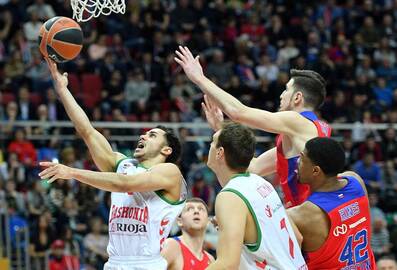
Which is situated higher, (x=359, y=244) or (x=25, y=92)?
(x=25, y=92)

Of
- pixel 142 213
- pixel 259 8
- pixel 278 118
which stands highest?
pixel 259 8

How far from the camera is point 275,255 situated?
6.38 m

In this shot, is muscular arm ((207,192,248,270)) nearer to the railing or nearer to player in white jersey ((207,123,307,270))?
player in white jersey ((207,123,307,270))

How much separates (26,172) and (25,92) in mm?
2020

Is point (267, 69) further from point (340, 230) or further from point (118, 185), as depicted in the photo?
point (340, 230)

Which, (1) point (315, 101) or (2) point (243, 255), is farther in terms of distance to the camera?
(1) point (315, 101)

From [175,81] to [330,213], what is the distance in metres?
12.8

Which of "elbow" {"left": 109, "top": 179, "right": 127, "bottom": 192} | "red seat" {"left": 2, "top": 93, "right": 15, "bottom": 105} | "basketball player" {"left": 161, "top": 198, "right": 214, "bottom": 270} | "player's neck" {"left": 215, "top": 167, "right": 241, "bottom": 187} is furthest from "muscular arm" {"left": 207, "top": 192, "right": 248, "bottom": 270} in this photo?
"red seat" {"left": 2, "top": 93, "right": 15, "bottom": 105}

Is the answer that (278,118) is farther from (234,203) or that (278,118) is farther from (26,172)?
(26,172)

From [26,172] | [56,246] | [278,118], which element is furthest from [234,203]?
[26,172]

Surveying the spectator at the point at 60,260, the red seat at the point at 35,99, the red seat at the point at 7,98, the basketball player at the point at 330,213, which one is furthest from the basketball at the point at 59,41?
the red seat at the point at 7,98

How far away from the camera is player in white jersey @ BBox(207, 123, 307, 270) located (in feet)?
20.1

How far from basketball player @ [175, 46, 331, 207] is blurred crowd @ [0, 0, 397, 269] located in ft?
24.4

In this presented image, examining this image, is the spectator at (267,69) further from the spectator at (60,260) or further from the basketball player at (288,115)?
the basketball player at (288,115)
